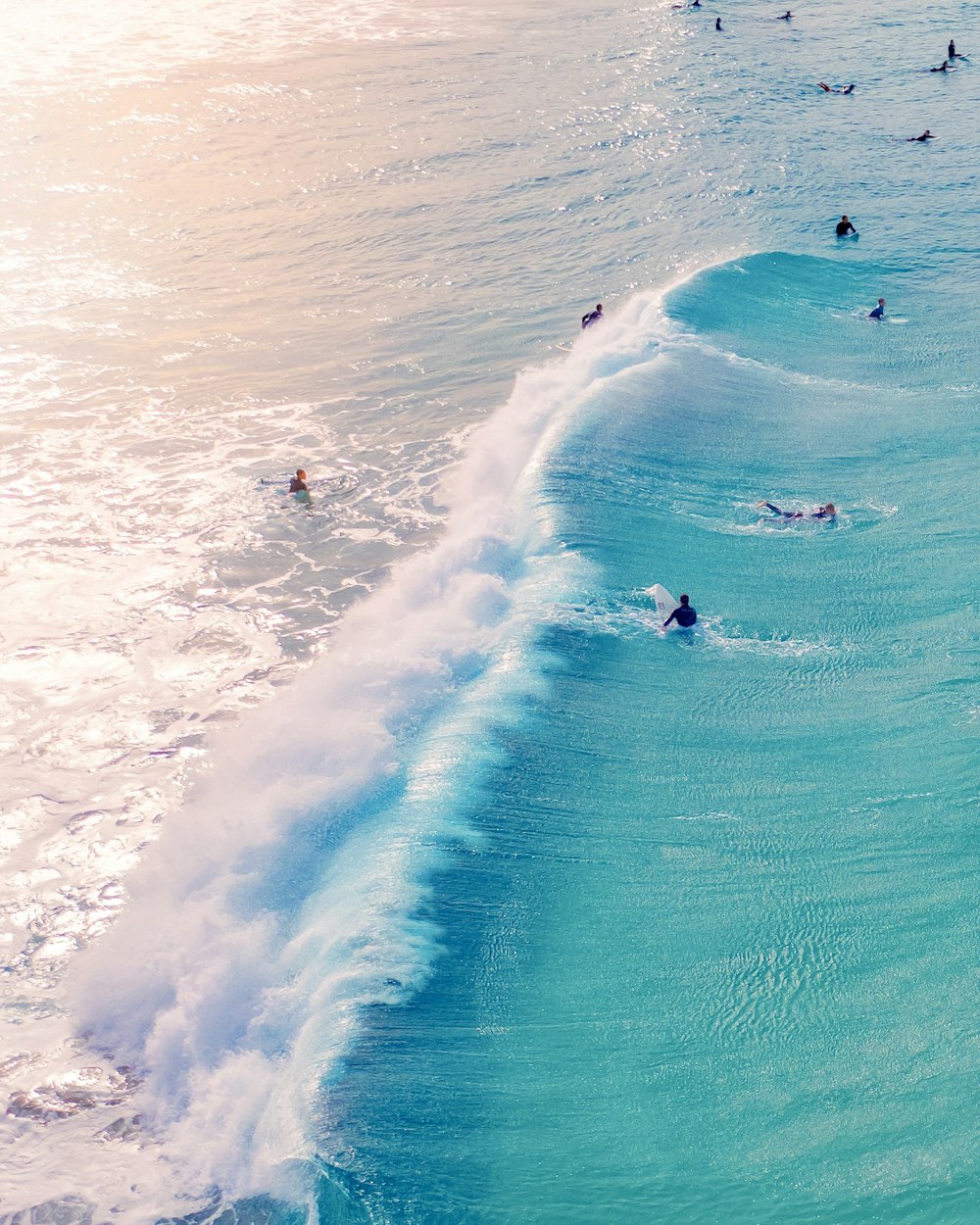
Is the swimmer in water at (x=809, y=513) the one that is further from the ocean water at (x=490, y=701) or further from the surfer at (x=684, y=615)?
the surfer at (x=684, y=615)

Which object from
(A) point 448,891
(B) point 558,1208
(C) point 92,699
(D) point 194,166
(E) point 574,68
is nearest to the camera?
(B) point 558,1208

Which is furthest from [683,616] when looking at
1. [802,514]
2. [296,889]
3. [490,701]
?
[296,889]

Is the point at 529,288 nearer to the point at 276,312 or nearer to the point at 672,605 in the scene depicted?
the point at 276,312

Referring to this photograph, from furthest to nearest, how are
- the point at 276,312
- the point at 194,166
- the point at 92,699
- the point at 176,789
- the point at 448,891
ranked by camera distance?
the point at 194,166, the point at 276,312, the point at 92,699, the point at 176,789, the point at 448,891

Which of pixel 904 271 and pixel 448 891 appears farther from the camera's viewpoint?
pixel 904 271

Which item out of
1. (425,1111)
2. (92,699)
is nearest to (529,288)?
(92,699)

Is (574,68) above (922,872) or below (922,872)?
above

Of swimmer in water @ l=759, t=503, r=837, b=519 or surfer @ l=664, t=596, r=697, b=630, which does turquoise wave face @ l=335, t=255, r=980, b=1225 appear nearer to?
swimmer in water @ l=759, t=503, r=837, b=519
